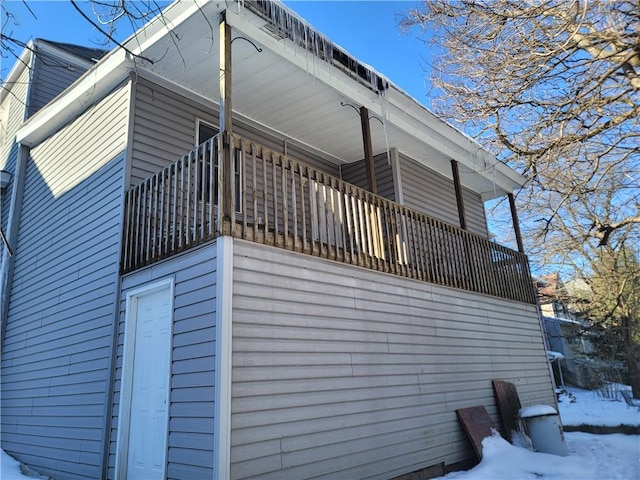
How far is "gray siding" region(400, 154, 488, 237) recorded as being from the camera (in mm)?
9156

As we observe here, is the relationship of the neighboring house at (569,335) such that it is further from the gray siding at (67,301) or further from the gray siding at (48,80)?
the gray siding at (48,80)

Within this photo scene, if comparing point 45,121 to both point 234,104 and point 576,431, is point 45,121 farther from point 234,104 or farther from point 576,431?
point 576,431

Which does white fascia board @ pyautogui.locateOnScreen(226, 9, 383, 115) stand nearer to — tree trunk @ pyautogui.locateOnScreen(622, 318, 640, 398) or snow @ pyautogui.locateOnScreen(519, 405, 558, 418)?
snow @ pyautogui.locateOnScreen(519, 405, 558, 418)

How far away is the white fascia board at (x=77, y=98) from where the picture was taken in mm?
6215

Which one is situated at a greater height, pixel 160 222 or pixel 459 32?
pixel 459 32

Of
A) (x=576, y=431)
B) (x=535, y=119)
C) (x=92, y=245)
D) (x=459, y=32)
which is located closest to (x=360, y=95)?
(x=459, y=32)

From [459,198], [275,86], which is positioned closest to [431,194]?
[459,198]

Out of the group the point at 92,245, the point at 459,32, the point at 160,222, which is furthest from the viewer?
the point at 92,245

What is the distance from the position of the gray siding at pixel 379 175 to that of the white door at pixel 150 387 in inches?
199

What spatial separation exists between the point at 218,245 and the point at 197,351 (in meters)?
0.97

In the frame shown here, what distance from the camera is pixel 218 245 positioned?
425 centimetres

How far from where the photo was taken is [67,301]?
654 centimetres

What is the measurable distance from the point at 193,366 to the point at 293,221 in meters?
1.78

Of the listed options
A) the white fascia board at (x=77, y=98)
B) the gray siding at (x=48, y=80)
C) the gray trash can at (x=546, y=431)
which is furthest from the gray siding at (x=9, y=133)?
the gray trash can at (x=546, y=431)
